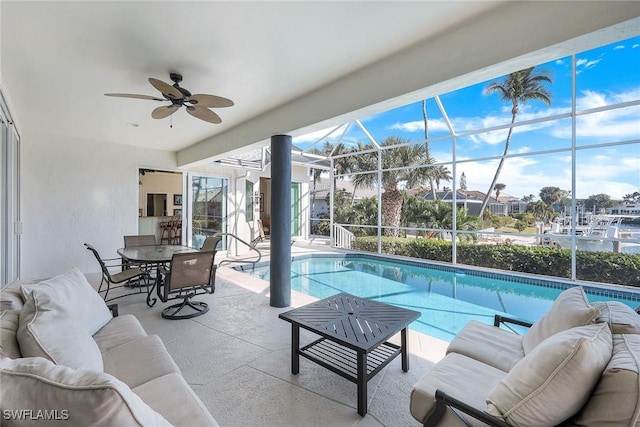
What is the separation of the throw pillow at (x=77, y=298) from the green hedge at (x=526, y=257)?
26.1 ft

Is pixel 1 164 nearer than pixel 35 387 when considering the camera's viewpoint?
No

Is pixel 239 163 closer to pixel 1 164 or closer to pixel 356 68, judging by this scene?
pixel 1 164

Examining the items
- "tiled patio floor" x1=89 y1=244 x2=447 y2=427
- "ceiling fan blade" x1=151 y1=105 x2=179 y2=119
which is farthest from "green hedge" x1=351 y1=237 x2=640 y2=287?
"ceiling fan blade" x1=151 y1=105 x2=179 y2=119

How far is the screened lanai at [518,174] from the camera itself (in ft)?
19.3

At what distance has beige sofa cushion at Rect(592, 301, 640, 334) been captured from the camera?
1.50 m

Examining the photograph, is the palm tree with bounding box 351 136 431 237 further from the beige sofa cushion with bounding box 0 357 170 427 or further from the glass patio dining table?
the beige sofa cushion with bounding box 0 357 170 427

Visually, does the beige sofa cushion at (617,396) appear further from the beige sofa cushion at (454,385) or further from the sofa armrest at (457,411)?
the beige sofa cushion at (454,385)

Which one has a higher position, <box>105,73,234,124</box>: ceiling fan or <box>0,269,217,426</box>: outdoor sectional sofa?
<box>105,73,234,124</box>: ceiling fan

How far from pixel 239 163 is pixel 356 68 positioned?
5.79 meters

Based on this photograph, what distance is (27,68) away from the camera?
2.96 metres

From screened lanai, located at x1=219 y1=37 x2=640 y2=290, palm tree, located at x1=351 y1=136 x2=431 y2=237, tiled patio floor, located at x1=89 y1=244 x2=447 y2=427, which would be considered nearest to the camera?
tiled patio floor, located at x1=89 y1=244 x2=447 y2=427

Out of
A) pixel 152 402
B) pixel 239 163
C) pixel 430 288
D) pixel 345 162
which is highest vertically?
pixel 345 162

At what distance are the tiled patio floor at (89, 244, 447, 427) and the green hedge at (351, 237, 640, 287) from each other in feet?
18.5

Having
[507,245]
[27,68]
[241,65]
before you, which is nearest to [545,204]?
[507,245]
